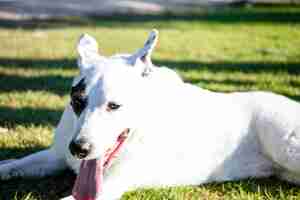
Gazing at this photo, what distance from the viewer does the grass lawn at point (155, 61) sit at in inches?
187

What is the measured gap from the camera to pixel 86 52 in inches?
178

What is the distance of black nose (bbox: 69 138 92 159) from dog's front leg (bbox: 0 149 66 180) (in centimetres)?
101

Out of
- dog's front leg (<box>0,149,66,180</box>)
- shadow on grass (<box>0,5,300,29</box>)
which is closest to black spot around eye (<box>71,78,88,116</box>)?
dog's front leg (<box>0,149,66,180</box>)

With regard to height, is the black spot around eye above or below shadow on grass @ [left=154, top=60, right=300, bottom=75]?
above

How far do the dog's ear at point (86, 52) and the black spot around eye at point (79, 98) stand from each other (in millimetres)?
242

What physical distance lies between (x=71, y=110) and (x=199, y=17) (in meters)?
15.8

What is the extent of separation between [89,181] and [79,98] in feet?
2.03

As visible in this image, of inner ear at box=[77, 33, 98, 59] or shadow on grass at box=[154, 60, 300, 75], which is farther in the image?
shadow on grass at box=[154, 60, 300, 75]

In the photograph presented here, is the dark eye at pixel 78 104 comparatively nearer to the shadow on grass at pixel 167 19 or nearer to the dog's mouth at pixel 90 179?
the dog's mouth at pixel 90 179

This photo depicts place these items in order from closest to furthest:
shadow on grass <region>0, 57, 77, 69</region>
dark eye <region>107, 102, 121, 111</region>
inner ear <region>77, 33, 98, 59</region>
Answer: dark eye <region>107, 102, 121, 111</region>
inner ear <region>77, 33, 98, 59</region>
shadow on grass <region>0, 57, 77, 69</region>

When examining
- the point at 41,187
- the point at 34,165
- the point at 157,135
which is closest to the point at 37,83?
the point at 34,165

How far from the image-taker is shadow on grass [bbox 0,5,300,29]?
659 inches

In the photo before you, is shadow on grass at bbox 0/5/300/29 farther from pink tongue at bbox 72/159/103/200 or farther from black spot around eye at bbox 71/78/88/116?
pink tongue at bbox 72/159/103/200

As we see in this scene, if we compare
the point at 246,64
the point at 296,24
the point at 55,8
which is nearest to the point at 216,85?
the point at 246,64
